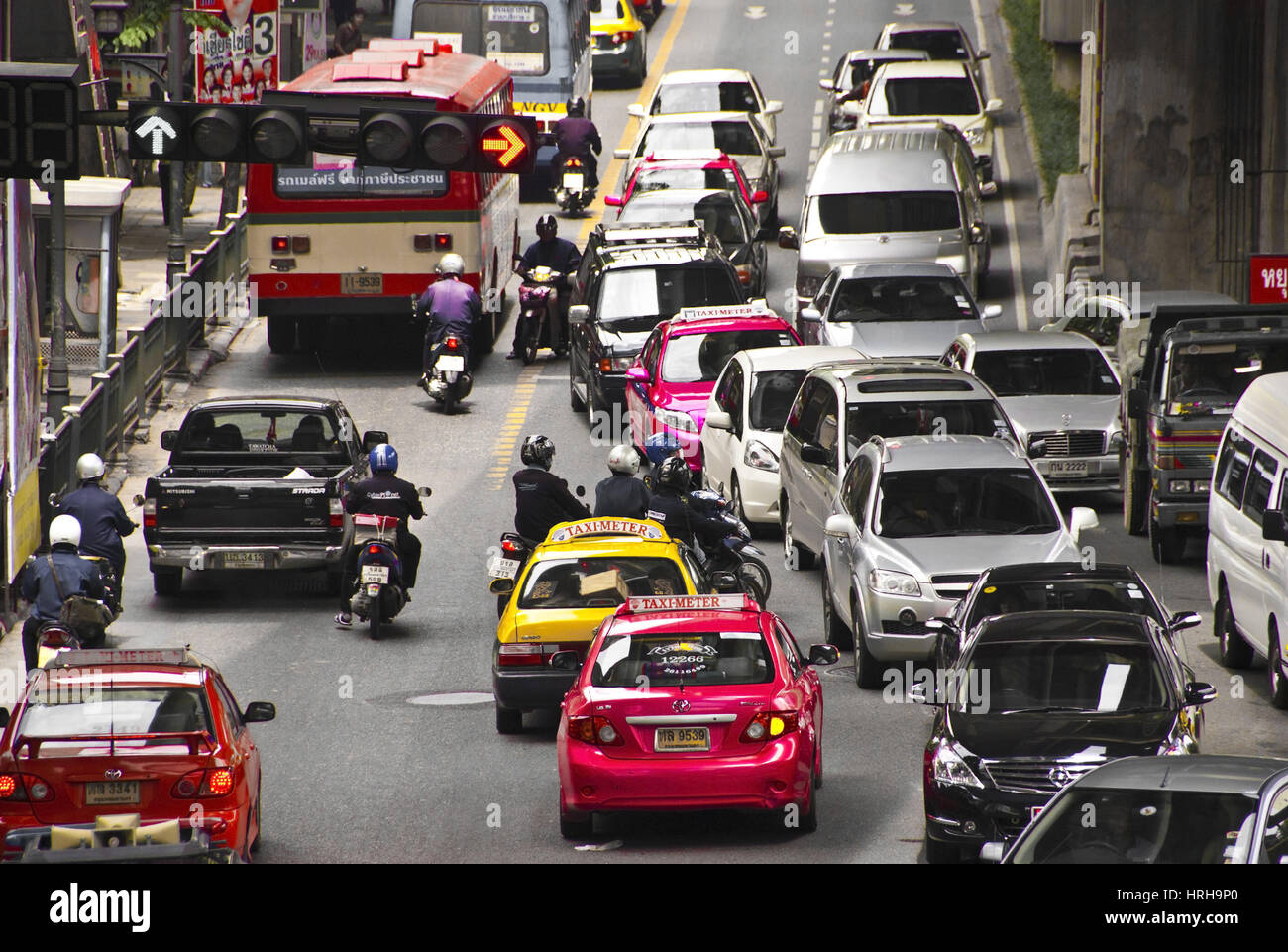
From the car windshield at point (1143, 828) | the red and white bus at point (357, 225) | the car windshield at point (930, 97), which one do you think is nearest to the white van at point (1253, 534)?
the car windshield at point (1143, 828)

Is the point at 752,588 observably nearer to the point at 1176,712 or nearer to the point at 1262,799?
the point at 1176,712

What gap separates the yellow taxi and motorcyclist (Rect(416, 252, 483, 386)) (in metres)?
11.3

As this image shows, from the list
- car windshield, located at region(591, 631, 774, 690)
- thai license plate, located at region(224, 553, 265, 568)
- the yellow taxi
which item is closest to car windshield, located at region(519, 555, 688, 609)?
the yellow taxi

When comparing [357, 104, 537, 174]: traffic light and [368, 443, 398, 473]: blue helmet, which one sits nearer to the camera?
[357, 104, 537, 174]: traffic light

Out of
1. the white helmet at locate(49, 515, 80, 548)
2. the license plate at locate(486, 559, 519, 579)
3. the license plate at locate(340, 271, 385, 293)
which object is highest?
the license plate at locate(340, 271, 385, 293)

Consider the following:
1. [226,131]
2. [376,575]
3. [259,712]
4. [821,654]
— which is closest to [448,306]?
[376,575]

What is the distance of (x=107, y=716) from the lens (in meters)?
12.5

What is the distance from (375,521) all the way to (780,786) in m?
7.66

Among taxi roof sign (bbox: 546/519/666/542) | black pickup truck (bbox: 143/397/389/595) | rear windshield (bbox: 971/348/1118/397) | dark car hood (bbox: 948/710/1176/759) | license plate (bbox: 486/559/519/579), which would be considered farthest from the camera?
rear windshield (bbox: 971/348/1118/397)

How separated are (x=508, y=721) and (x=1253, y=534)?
573 cm

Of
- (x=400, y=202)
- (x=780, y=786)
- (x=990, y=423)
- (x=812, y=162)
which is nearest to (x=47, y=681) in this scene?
(x=780, y=786)

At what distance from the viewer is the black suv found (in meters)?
27.1

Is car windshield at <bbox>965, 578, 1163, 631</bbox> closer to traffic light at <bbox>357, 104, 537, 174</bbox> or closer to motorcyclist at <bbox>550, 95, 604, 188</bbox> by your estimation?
traffic light at <bbox>357, 104, 537, 174</bbox>

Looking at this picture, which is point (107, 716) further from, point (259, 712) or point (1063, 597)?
point (1063, 597)
